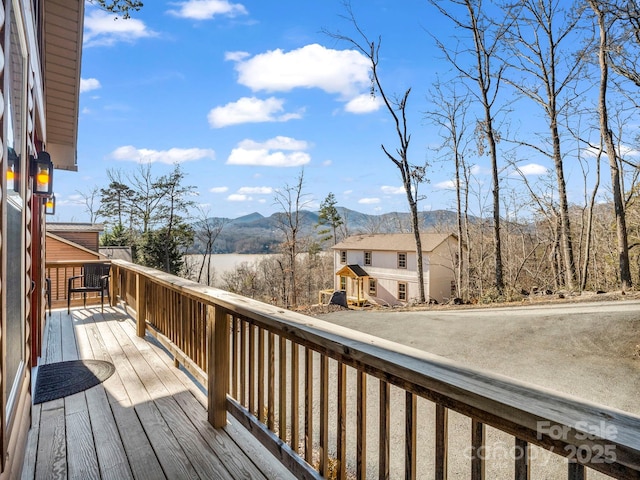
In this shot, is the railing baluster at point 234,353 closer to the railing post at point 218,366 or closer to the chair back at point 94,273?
the railing post at point 218,366

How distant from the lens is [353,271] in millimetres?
23266

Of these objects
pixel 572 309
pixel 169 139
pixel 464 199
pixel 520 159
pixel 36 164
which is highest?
pixel 169 139

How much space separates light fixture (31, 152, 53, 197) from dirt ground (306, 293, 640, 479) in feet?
13.0

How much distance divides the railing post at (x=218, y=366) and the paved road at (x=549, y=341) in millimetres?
2894

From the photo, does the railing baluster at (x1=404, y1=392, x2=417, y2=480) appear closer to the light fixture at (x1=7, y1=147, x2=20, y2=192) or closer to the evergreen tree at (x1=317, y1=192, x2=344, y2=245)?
the light fixture at (x1=7, y1=147, x2=20, y2=192)

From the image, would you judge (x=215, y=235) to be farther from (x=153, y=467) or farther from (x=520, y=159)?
(x=153, y=467)

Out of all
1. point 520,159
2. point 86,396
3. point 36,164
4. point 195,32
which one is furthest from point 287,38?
point 86,396

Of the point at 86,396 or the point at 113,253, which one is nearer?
the point at 86,396

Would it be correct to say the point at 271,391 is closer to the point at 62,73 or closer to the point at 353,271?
the point at 62,73

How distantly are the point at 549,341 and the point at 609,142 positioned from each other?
265 inches

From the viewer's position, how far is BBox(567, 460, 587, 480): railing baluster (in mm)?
775

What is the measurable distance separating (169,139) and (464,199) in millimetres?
17774

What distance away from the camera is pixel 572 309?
275 inches

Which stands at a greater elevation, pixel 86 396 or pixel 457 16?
pixel 457 16
